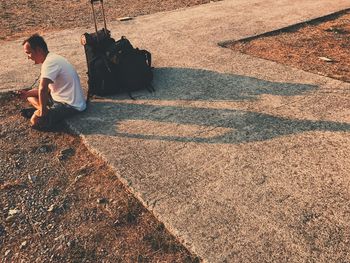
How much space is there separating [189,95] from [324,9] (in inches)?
233

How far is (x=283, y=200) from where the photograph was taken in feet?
12.2

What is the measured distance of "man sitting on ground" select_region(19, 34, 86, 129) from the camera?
504 centimetres

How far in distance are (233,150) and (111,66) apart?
7.77 feet

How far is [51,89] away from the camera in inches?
213

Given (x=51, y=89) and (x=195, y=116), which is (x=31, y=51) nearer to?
(x=51, y=89)

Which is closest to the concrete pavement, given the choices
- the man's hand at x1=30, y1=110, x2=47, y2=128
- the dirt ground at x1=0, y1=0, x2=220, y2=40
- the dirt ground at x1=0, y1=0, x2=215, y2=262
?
the dirt ground at x1=0, y1=0, x2=215, y2=262

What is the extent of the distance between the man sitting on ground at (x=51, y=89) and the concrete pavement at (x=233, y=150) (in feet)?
0.84

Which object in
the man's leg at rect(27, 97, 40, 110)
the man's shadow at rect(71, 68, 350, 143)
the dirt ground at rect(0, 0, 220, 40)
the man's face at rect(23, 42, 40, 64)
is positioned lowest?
the man's shadow at rect(71, 68, 350, 143)

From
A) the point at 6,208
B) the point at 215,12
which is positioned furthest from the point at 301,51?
the point at 6,208

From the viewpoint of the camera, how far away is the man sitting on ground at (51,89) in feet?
16.5

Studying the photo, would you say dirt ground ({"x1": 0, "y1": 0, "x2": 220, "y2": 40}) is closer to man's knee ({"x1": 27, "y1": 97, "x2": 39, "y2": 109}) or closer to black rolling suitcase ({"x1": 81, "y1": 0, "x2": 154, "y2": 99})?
black rolling suitcase ({"x1": 81, "y1": 0, "x2": 154, "y2": 99})

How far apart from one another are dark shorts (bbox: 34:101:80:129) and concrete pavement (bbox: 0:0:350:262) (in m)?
0.19

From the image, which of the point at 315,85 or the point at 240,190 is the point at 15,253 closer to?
the point at 240,190

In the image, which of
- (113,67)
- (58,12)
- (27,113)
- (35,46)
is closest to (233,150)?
(113,67)
